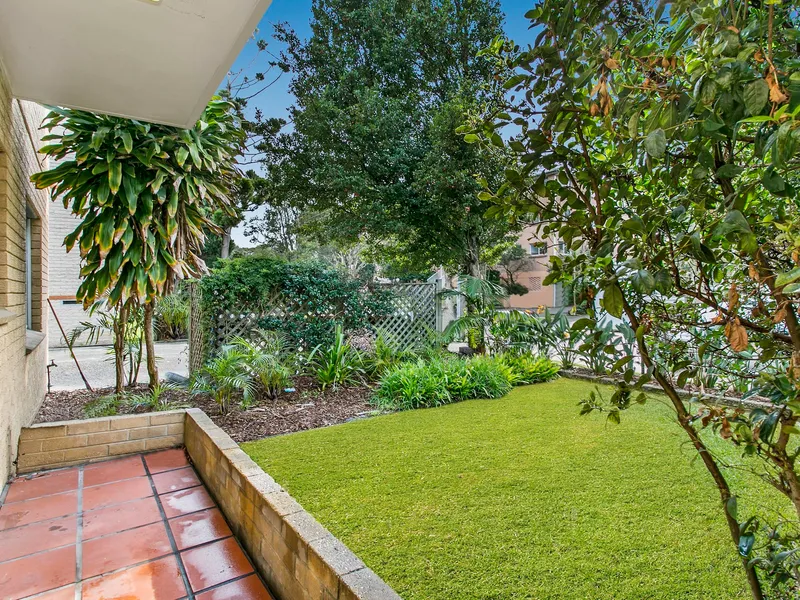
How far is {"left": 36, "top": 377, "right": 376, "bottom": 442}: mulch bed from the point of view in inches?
157

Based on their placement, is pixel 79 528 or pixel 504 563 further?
pixel 79 528

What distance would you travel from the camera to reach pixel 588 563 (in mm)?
A: 1943

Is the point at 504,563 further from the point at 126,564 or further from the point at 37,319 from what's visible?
the point at 37,319

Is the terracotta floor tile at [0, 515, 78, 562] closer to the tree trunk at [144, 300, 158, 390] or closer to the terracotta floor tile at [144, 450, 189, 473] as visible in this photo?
the terracotta floor tile at [144, 450, 189, 473]

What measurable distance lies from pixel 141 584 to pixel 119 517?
705 mm

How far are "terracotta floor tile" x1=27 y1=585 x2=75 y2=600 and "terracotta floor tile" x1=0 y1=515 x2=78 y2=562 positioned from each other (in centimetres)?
40

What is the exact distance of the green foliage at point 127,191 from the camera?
352 centimetres

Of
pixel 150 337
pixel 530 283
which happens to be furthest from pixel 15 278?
pixel 530 283

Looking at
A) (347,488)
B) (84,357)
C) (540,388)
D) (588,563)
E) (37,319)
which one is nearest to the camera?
(588,563)

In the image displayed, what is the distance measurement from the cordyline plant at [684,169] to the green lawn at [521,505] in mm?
293

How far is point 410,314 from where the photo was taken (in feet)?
24.9

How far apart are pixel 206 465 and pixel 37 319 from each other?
10.2 ft

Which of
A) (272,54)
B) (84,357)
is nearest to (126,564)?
(84,357)

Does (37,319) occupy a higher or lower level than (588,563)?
higher
